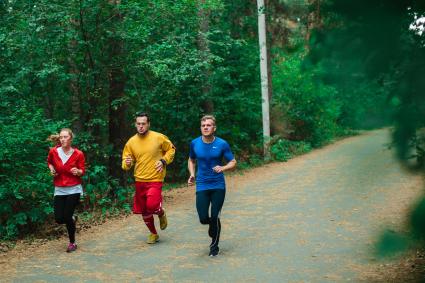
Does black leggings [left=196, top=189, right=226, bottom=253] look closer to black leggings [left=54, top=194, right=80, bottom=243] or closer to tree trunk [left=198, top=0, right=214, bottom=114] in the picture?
black leggings [left=54, top=194, right=80, bottom=243]

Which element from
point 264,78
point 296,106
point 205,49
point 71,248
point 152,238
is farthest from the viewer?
point 296,106

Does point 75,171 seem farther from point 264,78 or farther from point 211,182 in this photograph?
point 264,78

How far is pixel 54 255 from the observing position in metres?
8.42

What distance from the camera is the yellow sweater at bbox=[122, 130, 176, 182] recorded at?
8.69 m

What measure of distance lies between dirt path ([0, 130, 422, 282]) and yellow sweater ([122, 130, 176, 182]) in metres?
1.14

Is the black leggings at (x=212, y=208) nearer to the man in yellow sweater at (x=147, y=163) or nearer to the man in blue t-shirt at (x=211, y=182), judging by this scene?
the man in blue t-shirt at (x=211, y=182)

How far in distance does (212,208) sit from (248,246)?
1.05 m

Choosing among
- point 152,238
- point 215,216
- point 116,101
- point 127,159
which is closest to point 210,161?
point 215,216

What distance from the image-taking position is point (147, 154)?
8688mm

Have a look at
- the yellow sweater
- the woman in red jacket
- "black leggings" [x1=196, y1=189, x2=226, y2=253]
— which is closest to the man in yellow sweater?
the yellow sweater

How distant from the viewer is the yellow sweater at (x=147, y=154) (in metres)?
8.69

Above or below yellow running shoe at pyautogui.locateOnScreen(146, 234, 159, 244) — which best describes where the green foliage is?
above

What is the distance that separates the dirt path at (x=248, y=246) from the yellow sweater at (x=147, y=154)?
1136 millimetres

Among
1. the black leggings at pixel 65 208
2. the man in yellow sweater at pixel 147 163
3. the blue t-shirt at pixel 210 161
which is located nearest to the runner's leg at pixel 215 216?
the blue t-shirt at pixel 210 161
